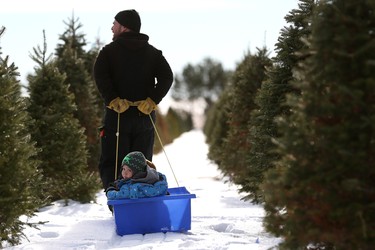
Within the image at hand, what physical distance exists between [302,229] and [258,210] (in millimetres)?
4162

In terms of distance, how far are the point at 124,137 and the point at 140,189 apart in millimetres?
1383

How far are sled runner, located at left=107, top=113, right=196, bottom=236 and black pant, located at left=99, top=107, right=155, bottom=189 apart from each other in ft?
4.15

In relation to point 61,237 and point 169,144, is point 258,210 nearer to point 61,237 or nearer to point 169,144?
point 61,237

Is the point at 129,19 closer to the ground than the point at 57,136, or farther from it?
farther from it

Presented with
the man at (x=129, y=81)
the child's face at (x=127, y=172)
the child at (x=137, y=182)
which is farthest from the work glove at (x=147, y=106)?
the child's face at (x=127, y=172)

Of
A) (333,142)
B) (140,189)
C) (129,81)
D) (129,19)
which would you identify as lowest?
(140,189)

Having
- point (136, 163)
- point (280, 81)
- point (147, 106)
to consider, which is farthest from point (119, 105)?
point (280, 81)

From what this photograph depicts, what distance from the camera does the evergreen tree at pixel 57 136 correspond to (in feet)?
30.1

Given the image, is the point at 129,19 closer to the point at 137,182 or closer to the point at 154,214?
the point at 137,182

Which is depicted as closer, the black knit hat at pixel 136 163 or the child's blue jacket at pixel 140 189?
the child's blue jacket at pixel 140 189

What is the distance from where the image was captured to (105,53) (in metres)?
7.57

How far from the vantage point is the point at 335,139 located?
13.4ft

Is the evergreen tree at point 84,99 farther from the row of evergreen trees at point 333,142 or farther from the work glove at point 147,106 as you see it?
the row of evergreen trees at point 333,142

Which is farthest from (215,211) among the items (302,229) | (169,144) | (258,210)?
(169,144)
